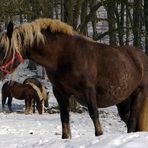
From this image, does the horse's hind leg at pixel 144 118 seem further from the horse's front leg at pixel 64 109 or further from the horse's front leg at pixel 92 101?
the horse's front leg at pixel 64 109

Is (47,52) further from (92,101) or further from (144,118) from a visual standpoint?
(144,118)

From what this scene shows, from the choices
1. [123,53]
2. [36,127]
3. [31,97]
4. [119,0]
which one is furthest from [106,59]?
[31,97]

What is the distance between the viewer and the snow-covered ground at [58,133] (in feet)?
14.5

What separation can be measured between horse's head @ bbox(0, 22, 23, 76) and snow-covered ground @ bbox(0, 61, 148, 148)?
1.01ft

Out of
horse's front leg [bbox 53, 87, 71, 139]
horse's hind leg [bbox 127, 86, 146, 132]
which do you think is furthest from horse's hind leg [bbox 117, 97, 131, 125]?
horse's front leg [bbox 53, 87, 71, 139]

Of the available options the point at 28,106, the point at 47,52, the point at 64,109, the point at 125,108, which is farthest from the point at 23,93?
the point at 47,52

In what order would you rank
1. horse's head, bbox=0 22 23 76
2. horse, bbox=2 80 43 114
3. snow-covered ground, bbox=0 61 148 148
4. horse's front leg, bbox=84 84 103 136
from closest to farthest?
snow-covered ground, bbox=0 61 148 148, horse's head, bbox=0 22 23 76, horse's front leg, bbox=84 84 103 136, horse, bbox=2 80 43 114

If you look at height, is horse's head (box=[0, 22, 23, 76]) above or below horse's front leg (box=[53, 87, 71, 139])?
above

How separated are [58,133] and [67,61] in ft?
14.1

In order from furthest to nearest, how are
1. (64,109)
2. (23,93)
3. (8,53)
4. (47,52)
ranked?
(23,93)
(64,109)
(47,52)
(8,53)

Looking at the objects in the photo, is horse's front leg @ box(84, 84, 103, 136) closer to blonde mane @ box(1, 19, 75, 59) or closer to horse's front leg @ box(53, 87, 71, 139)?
horse's front leg @ box(53, 87, 71, 139)

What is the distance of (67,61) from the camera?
5.91 m

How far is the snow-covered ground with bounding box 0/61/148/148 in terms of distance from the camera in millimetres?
4414

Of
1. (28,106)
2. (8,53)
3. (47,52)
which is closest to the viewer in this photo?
(8,53)
